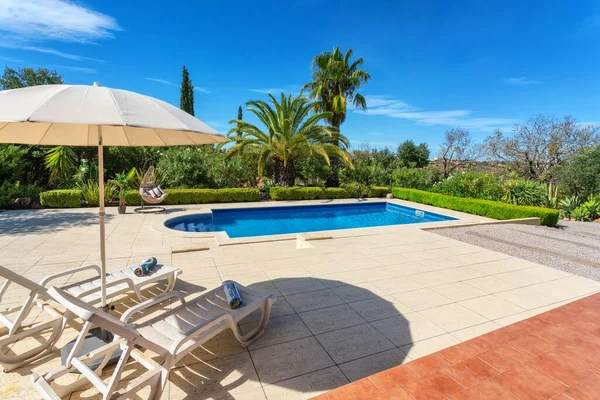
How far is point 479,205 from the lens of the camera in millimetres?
11734

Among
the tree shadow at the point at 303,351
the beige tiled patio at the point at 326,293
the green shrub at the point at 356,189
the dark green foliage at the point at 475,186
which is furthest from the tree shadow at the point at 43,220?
the dark green foliage at the point at 475,186

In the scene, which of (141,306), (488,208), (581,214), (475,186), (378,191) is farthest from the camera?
(378,191)

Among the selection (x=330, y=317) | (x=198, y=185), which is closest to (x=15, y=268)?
(x=330, y=317)

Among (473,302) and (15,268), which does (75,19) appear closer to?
(15,268)

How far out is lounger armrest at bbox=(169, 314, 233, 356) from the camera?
214cm

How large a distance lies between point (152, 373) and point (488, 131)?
2867 centimetres

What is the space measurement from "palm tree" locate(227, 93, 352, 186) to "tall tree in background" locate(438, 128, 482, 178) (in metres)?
16.2

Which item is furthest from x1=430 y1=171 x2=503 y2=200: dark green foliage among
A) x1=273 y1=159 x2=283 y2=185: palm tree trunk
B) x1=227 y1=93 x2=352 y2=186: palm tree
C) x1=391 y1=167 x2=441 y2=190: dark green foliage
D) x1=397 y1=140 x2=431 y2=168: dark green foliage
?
x1=397 y1=140 x2=431 y2=168: dark green foliage

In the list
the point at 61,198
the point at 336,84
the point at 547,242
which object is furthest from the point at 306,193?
the point at 61,198

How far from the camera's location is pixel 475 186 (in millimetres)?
13500

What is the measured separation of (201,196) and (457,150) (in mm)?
23680

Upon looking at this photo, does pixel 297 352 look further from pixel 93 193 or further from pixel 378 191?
pixel 378 191

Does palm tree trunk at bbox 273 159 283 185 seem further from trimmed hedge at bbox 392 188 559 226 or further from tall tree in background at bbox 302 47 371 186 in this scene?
trimmed hedge at bbox 392 188 559 226

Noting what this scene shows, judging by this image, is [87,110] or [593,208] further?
[593,208]
